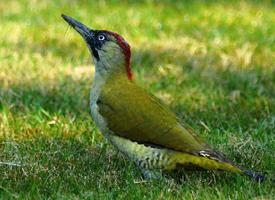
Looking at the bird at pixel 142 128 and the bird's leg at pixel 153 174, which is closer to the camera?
the bird at pixel 142 128

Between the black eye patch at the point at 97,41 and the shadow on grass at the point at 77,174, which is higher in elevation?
the black eye patch at the point at 97,41

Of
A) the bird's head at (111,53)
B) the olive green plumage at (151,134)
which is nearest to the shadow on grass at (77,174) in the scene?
the olive green plumage at (151,134)

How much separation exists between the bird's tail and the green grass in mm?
68

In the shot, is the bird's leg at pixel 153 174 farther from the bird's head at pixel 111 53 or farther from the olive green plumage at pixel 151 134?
the bird's head at pixel 111 53

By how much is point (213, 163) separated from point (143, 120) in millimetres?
458

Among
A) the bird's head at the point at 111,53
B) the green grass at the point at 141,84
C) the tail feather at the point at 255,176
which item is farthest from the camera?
the bird's head at the point at 111,53

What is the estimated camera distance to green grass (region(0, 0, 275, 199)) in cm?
445

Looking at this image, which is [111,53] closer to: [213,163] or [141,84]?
[213,163]

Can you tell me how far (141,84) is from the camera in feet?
22.3

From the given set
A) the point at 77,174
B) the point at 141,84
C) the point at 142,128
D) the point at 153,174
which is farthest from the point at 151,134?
the point at 141,84

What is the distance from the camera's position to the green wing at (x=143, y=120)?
448cm

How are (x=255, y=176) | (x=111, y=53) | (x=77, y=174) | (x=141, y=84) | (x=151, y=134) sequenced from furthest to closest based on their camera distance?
(x=141, y=84) → (x=111, y=53) → (x=77, y=174) → (x=151, y=134) → (x=255, y=176)

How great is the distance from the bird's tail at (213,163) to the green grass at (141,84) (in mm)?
68

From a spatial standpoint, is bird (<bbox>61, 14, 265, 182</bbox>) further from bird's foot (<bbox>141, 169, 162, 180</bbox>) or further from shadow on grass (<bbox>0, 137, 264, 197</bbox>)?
shadow on grass (<bbox>0, 137, 264, 197</bbox>)
